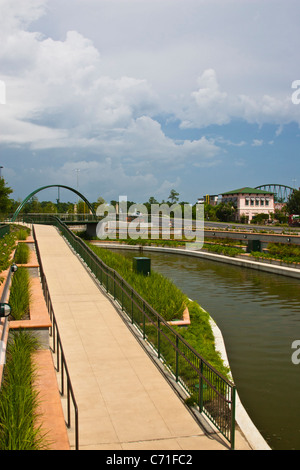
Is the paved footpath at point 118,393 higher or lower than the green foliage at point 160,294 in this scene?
lower

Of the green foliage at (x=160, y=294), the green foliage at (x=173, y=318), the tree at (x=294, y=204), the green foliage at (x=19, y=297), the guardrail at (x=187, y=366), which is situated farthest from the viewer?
the tree at (x=294, y=204)

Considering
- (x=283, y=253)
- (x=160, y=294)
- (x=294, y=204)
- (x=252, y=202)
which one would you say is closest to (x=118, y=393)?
(x=160, y=294)

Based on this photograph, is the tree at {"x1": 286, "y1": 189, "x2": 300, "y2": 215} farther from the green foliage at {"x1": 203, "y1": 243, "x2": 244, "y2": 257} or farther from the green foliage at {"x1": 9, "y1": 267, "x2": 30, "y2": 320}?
the green foliage at {"x1": 9, "y1": 267, "x2": 30, "y2": 320}

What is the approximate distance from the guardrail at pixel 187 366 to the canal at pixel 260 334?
1220 millimetres

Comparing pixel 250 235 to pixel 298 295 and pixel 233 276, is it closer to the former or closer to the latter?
pixel 233 276

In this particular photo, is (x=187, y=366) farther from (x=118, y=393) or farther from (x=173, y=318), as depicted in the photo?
(x=173, y=318)

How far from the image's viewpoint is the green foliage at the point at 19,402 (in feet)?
18.7

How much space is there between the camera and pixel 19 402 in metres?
6.60

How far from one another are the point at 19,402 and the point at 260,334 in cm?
1116

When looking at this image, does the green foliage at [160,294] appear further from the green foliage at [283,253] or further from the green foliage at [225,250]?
the green foliage at [225,250]

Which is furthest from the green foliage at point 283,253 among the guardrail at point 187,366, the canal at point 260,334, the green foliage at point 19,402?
the green foliage at point 19,402

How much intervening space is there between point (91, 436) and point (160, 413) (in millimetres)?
1374

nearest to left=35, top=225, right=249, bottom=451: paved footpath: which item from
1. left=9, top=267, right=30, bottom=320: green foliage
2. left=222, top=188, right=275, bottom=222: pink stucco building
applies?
left=9, top=267, right=30, bottom=320: green foliage
